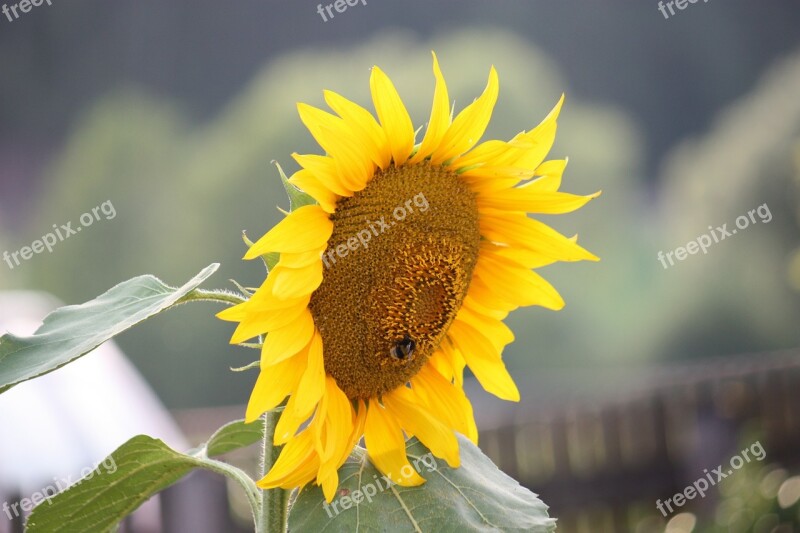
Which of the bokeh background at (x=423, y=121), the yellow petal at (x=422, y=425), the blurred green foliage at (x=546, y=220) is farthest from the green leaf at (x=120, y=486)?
the blurred green foliage at (x=546, y=220)

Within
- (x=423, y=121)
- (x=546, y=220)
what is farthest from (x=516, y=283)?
(x=546, y=220)

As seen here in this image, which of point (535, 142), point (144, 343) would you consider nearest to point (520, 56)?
point (144, 343)

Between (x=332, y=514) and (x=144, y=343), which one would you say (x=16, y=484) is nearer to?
(x=332, y=514)

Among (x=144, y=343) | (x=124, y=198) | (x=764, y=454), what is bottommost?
(x=764, y=454)

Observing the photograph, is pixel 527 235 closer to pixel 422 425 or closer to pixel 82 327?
pixel 422 425

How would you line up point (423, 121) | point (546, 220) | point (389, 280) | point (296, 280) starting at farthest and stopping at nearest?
1. point (546, 220)
2. point (423, 121)
3. point (389, 280)
4. point (296, 280)

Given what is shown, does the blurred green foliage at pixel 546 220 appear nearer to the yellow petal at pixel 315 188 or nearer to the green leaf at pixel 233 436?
the green leaf at pixel 233 436

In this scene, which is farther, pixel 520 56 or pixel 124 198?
pixel 520 56
